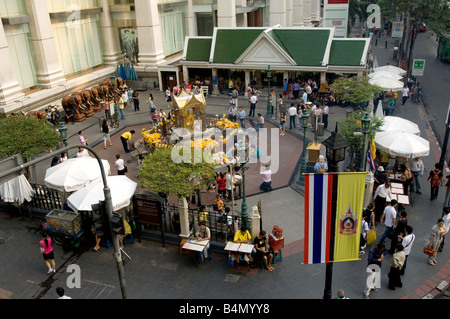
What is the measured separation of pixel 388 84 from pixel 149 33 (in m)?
20.1

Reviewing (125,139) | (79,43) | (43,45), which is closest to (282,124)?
(125,139)

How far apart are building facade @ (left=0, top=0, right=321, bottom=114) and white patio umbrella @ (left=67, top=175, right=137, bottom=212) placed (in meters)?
14.1

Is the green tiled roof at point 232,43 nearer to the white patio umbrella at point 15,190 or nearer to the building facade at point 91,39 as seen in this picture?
the building facade at point 91,39

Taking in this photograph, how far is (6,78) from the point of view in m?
25.5

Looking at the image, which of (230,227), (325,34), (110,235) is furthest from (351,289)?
(325,34)

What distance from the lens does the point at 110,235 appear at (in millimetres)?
10047

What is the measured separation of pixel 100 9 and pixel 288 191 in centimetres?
2665

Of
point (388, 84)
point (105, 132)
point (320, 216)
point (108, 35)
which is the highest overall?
point (108, 35)

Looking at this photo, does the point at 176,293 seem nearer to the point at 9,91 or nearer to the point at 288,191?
the point at 288,191

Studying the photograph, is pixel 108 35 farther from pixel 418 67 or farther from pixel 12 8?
pixel 418 67

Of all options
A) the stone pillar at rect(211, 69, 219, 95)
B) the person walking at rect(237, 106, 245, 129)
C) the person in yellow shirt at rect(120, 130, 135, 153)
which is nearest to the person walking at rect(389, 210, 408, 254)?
the person walking at rect(237, 106, 245, 129)

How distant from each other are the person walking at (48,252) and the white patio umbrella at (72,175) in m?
2.42

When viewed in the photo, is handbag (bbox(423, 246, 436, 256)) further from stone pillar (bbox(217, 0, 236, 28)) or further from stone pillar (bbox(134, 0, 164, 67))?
stone pillar (bbox(217, 0, 236, 28))

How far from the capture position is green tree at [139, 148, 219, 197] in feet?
44.2
